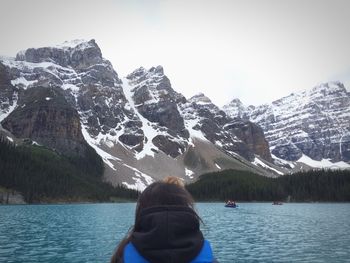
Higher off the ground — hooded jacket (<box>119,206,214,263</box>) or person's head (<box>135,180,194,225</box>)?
person's head (<box>135,180,194,225</box>)

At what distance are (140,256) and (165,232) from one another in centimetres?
65

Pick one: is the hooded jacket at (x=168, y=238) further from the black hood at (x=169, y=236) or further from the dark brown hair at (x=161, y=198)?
the dark brown hair at (x=161, y=198)

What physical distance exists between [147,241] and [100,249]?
135 feet

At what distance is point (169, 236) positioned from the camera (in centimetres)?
629

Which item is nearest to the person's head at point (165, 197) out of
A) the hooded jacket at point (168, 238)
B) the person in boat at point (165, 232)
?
the person in boat at point (165, 232)

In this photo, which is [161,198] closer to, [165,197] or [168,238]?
[165,197]

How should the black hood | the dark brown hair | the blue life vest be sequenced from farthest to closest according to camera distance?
the dark brown hair → the blue life vest → the black hood

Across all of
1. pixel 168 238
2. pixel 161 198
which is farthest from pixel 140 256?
pixel 161 198

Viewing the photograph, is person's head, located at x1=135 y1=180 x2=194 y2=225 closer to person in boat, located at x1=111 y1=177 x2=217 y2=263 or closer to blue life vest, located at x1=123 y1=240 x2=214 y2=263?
person in boat, located at x1=111 y1=177 x2=217 y2=263

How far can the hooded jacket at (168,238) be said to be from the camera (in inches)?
248

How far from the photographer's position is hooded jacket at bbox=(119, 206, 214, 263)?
6.30m

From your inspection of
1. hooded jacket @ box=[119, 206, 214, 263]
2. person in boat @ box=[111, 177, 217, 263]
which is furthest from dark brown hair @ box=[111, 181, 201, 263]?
hooded jacket @ box=[119, 206, 214, 263]

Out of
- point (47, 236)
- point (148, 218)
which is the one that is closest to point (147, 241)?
point (148, 218)

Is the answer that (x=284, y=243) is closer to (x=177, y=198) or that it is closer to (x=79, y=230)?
(x=79, y=230)
